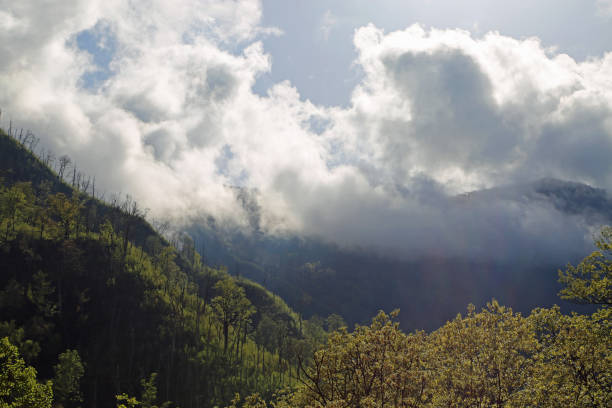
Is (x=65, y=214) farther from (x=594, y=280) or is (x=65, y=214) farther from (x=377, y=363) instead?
(x=594, y=280)

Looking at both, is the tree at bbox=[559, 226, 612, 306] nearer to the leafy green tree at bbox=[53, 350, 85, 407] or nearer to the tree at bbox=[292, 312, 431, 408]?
the tree at bbox=[292, 312, 431, 408]

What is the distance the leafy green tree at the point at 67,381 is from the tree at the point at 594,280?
100788 mm

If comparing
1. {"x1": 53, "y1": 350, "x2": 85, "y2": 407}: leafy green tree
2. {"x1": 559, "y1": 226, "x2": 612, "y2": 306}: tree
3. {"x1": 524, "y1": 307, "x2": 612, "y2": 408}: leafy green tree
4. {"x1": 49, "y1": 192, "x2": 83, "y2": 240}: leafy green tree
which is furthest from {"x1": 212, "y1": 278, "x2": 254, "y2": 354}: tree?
{"x1": 559, "y1": 226, "x2": 612, "y2": 306}: tree

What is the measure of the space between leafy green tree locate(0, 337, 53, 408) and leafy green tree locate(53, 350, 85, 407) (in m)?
58.6


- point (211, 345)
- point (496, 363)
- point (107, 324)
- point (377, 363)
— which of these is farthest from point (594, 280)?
point (107, 324)

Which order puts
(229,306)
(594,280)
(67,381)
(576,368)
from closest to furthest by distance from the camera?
(576,368)
(594,280)
(67,381)
(229,306)

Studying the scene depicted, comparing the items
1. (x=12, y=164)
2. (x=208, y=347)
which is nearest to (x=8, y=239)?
(x=208, y=347)

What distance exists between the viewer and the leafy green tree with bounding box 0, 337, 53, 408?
30.1 m

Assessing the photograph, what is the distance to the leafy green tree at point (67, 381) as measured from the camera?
263 feet

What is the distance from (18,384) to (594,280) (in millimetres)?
50206

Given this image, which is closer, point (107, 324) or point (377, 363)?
point (377, 363)

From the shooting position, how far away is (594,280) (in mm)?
25062

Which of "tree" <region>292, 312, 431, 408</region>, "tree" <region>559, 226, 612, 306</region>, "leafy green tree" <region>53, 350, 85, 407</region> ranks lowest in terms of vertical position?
"leafy green tree" <region>53, 350, 85, 407</region>

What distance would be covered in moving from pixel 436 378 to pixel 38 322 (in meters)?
121
